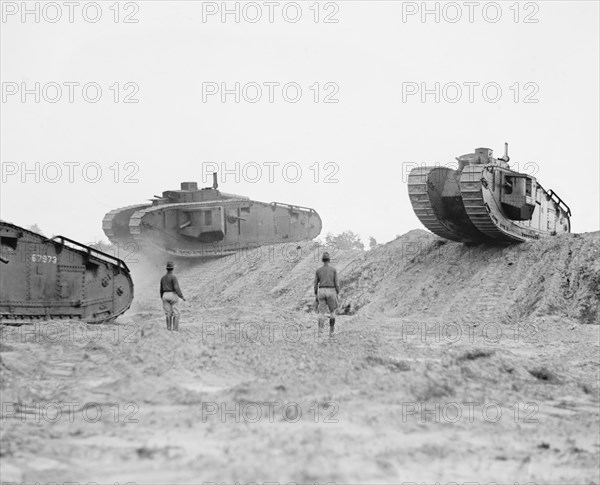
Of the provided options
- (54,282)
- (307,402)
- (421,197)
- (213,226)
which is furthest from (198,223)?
(307,402)

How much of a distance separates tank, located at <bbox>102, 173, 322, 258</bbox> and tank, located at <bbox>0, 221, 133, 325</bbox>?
475 inches

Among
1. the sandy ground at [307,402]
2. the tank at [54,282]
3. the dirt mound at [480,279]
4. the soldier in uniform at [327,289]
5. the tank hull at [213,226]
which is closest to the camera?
the sandy ground at [307,402]

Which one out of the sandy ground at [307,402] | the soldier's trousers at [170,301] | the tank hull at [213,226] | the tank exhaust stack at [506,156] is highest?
the tank exhaust stack at [506,156]

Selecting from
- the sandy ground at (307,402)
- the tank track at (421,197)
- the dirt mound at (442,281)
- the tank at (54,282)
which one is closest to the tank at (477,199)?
the tank track at (421,197)

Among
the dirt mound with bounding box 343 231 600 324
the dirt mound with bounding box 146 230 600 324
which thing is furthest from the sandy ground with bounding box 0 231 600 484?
the dirt mound with bounding box 146 230 600 324

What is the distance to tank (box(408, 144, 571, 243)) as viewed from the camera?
22141 mm

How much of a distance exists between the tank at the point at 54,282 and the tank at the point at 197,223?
39.6 ft

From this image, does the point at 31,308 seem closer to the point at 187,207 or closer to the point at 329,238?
the point at 187,207

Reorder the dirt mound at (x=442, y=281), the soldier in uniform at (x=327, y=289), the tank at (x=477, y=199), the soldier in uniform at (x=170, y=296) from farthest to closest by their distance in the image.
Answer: the tank at (x=477, y=199)
the dirt mound at (x=442, y=281)
the soldier in uniform at (x=170, y=296)
the soldier in uniform at (x=327, y=289)

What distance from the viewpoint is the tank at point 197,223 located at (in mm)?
32094

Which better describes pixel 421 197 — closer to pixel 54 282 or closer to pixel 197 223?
pixel 54 282

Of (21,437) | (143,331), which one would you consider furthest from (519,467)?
(143,331)

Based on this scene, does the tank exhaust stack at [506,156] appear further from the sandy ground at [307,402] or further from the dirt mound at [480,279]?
the sandy ground at [307,402]

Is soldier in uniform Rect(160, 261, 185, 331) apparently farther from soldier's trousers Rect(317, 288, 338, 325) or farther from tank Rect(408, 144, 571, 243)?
tank Rect(408, 144, 571, 243)
